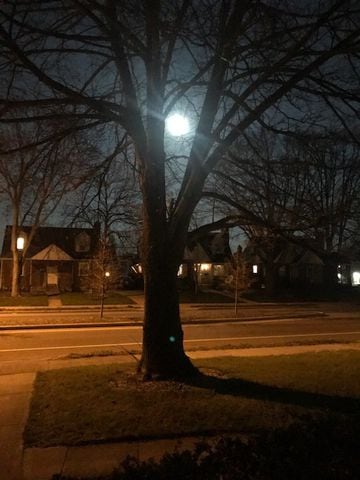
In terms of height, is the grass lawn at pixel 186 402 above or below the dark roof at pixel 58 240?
below

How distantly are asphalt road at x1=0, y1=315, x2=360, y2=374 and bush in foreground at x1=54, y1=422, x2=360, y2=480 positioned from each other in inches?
333

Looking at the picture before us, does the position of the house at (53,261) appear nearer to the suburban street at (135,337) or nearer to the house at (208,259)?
the house at (208,259)

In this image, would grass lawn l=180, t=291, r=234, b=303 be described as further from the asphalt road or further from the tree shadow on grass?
the tree shadow on grass

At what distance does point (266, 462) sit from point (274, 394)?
4.77 meters

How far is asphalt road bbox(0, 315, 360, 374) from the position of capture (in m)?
14.3

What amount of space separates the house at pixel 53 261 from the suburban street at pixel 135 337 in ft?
66.3

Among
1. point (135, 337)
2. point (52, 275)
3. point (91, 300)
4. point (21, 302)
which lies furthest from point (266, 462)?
point (52, 275)

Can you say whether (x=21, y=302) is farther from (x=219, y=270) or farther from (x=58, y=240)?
(x=219, y=270)

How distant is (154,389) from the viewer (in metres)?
8.78

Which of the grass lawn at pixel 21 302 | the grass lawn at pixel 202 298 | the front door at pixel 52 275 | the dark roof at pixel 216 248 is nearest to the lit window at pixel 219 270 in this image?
the dark roof at pixel 216 248

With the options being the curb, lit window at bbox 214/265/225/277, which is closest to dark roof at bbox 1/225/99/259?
lit window at bbox 214/265/225/277

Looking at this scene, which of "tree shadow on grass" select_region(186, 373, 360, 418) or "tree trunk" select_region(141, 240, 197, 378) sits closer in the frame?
"tree shadow on grass" select_region(186, 373, 360, 418)

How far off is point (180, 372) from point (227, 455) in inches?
209

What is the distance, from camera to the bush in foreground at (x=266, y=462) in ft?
12.9
